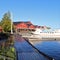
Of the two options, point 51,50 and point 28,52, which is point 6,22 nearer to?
point 51,50

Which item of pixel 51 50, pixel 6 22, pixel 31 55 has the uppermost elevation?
pixel 6 22

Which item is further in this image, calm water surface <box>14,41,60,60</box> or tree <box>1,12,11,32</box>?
tree <box>1,12,11,32</box>

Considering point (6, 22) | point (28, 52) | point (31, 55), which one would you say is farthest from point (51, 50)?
point (6, 22)

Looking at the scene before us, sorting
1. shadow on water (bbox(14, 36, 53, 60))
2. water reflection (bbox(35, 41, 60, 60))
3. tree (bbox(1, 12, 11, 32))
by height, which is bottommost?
water reflection (bbox(35, 41, 60, 60))

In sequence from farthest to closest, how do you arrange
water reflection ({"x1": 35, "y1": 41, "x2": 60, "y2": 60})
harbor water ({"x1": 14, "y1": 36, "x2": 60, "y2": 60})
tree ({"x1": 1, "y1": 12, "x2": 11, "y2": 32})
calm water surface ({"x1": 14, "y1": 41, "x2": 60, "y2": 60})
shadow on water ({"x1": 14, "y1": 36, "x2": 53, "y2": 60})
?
tree ({"x1": 1, "y1": 12, "x2": 11, "y2": 32}) < water reflection ({"x1": 35, "y1": 41, "x2": 60, "y2": 60}) < calm water surface ({"x1": 14, "y1": 41, "x2": 60, "y2": 60}) < harbor water ({"x1": 14, "y1": 36, "x2": 60, "y2": 60}) < shadow on water ({"x1": 14, "y1": 36, "x2": 53, "y2": 60})

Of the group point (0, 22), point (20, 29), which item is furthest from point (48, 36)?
point (20, 29)

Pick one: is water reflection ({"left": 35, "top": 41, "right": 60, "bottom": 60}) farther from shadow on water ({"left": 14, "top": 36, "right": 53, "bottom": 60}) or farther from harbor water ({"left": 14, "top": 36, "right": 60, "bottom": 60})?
shadow on water ({"left": 14, "top": 36, "right": 53, "bottom": 60})

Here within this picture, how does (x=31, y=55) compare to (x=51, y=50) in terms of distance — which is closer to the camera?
(x=31, y=55)

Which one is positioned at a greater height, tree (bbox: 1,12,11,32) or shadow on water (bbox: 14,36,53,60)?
tree (bbox: 1,12,11,32)

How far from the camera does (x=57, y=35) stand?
89.9m

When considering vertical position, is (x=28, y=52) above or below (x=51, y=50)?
above

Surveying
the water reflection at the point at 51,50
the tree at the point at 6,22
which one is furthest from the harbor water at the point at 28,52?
the tree at the point at 6,22

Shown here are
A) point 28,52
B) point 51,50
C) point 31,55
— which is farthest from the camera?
point 51,50

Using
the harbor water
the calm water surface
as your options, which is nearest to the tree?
the harbor water
